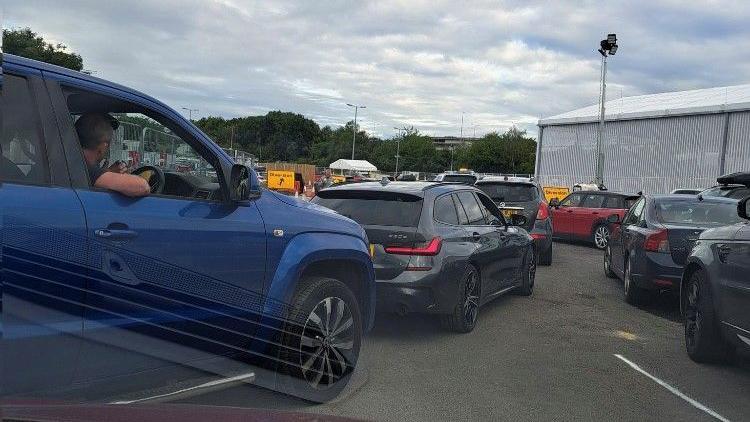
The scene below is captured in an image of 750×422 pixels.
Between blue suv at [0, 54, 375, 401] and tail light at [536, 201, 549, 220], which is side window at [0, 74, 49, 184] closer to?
blue suv at [0, 54, 375, 401]

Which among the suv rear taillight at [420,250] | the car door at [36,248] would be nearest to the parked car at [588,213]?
the suv rear taillight at [420,250]

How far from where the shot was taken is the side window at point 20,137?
111 inches

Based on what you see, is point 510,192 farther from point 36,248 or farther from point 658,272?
point 36,248

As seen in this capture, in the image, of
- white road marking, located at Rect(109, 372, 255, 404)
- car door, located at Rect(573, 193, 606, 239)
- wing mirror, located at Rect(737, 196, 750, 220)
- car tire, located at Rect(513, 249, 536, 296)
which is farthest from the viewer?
car door, located at Rect(573, 193, 606, 239)

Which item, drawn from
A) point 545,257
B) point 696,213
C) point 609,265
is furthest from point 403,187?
point 545,257

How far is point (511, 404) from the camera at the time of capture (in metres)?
4.65

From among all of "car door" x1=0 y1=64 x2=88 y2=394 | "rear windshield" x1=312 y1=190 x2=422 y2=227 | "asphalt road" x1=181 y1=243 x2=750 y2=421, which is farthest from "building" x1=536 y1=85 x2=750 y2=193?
"car door" x1=0 y1=64 x2=88 y2=394

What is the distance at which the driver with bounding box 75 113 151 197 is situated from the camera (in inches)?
125

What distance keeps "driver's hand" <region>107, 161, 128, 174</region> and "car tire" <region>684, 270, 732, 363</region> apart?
4692 mm

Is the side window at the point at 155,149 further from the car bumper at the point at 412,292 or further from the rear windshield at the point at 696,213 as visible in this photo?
the rear windshield at the point at 696,213

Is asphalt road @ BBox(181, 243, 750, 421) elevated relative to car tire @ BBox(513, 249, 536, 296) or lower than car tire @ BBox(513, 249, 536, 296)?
lower

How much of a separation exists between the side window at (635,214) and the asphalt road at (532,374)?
1.43 m

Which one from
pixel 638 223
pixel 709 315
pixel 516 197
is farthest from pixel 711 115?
pixel 709 315

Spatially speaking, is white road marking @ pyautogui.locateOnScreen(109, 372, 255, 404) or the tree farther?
white road marking @ pyautogui.locateOnScreen(109, 372, 255, 404)
